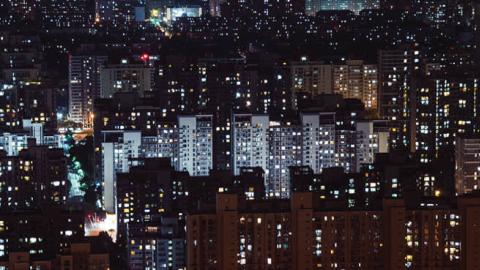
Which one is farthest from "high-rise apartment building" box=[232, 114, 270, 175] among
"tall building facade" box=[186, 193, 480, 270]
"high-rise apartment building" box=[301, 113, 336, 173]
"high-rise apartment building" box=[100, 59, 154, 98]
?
"tall building facade" box=[186, 193, 480, 270]

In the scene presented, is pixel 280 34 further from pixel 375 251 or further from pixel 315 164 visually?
pixel 375 251

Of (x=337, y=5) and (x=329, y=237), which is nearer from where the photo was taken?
(x=329, y=237)

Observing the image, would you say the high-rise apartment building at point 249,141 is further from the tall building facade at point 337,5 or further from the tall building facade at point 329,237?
the tall building facade at point 337,5

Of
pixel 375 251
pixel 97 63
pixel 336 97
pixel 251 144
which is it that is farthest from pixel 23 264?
pixel 97 63

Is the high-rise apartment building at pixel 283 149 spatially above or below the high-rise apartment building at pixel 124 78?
below

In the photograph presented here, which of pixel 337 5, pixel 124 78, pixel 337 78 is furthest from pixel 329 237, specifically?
pixel 337 5

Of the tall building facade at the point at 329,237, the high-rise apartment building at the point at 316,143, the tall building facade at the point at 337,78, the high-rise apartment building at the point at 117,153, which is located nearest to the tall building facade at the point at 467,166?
the high-rise apartment building at the point at 316,143

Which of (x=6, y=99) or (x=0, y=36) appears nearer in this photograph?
(x=6, y=99)

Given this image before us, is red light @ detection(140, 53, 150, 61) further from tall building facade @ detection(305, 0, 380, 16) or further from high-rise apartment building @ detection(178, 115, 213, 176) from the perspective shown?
tall building facade @ detection(305, 0, 380, 16)

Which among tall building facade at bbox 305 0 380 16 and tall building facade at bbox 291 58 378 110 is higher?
tall building facade at bbox 305 0 380 16

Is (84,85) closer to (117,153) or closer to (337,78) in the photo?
(337,78)

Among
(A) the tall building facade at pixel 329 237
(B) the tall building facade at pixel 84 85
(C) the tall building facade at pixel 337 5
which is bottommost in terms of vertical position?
(A) the tall building facade at pixel 329 237
